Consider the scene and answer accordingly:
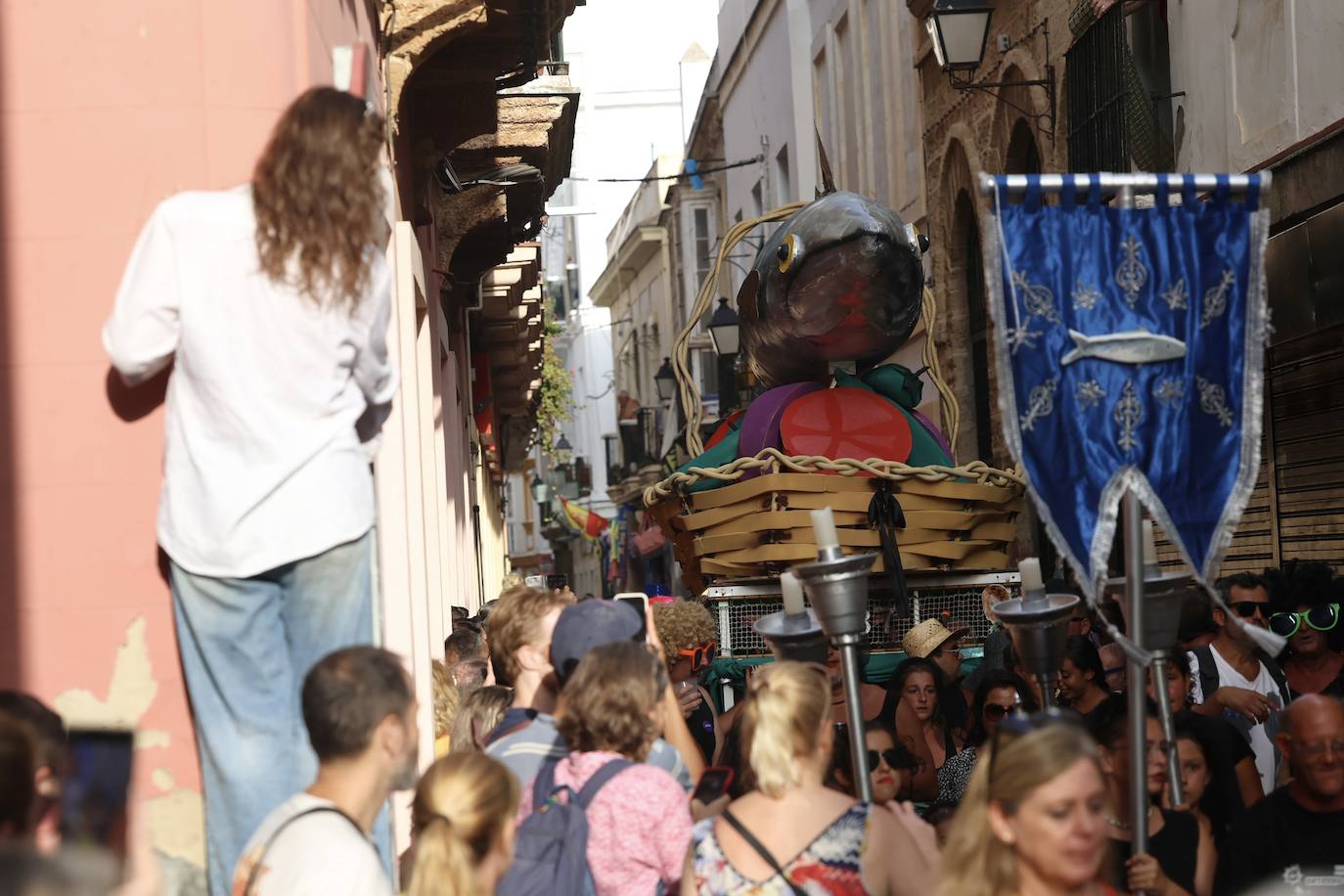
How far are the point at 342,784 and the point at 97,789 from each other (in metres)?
0.50

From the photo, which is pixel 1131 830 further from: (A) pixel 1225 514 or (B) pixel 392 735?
(B) pixel 392 735

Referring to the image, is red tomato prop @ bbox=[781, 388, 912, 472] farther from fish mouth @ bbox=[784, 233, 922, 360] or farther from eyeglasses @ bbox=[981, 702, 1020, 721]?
eyeglasses @ bbox=[981, 702, 1020, 721]

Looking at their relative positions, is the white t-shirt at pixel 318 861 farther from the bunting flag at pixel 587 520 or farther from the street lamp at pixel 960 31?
the bunting flag at pixel 587 520

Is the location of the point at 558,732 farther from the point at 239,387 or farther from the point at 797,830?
the point at 239,387

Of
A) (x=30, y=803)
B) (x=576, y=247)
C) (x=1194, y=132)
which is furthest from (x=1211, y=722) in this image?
(x=576, y=247)

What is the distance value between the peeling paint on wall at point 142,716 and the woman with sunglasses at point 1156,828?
2171 mm

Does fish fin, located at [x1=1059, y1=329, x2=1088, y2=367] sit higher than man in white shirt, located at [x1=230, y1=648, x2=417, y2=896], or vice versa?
fish fin, located at [x1=1059, y1=329, x2=1088, y2=367]

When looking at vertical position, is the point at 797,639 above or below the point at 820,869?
above

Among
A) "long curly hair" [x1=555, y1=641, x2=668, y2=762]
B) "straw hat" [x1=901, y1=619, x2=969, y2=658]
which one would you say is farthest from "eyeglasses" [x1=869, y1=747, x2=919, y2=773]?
"straw hat" [x1=901, y1=619, x2=969, y2=658]

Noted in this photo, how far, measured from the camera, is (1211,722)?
241 inches

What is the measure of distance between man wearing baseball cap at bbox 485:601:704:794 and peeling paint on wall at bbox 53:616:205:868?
75 centimetres

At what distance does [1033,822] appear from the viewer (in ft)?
11.9

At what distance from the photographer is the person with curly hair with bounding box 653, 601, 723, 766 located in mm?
7453

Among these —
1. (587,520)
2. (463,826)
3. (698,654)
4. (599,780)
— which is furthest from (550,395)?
(463,826)
